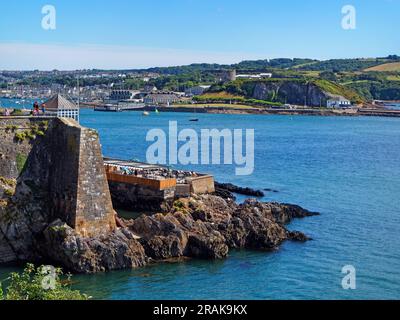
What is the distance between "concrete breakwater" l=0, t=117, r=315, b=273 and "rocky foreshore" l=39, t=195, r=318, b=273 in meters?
0.04

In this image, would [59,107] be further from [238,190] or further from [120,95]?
[120,95]

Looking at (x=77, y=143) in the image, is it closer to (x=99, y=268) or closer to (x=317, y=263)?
(x=99, y=268)

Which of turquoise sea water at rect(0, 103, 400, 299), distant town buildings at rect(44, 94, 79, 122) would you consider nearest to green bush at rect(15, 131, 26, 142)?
distant town buildings at rect(44, 94, 79, 122)

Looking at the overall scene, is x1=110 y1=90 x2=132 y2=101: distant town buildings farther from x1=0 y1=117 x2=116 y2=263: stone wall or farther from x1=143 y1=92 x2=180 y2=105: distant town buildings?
x1=0 y1=117 x2=116 y2=263: stone wall

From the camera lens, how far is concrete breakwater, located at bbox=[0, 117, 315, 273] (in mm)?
23438

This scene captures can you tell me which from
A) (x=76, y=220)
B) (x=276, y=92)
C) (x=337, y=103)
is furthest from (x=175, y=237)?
(x=276, y=92)

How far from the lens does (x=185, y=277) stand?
2298 cm

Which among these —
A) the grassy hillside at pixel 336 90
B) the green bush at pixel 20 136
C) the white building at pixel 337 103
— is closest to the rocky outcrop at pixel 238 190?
the green bush at pixel 20 136

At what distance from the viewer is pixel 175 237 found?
2506cm

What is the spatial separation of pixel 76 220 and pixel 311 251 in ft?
32.7

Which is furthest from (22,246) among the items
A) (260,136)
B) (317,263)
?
(260,136)

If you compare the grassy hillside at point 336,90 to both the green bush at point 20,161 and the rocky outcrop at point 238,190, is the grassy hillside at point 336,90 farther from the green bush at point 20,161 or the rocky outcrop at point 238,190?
the green bush at point 20,161

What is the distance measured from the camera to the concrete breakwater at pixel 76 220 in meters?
23.4
